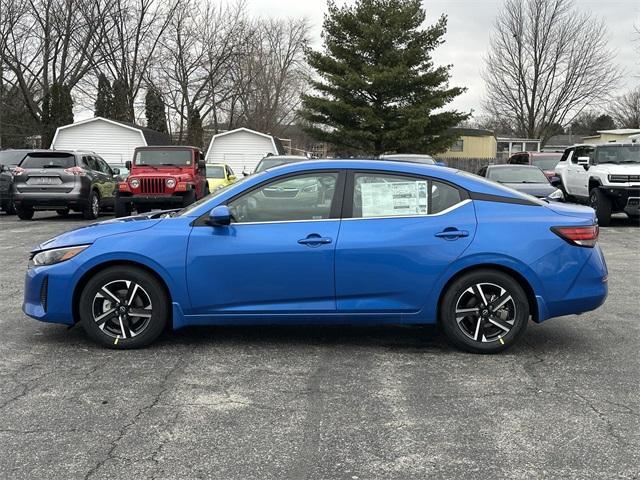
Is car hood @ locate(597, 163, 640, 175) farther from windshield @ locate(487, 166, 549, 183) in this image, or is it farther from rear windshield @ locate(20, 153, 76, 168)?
rear windshield @ locate(20, 153, 76, 168)

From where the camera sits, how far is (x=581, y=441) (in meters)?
3.52

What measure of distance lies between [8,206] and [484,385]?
1622 cm

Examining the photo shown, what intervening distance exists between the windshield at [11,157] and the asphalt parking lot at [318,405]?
47.2 ft

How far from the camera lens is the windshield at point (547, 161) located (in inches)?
916

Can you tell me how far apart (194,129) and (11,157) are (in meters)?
29.5

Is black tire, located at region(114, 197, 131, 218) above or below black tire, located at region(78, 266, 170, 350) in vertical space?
above

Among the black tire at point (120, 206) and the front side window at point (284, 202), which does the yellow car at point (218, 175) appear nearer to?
the black tire at point (120, 206)

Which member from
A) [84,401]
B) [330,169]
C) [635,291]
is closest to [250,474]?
[84,401]

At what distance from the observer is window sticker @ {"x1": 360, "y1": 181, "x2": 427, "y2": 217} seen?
5043 mm

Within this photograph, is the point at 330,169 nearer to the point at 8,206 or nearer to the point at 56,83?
the point at 8,206

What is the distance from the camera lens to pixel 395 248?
16.0 ft

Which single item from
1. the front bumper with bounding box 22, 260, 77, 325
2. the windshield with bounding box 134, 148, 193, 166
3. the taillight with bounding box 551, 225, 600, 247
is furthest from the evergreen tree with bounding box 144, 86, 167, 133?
the taillight with bounding box 551, 225, 600, 247

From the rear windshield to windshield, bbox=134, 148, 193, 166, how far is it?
1.63m

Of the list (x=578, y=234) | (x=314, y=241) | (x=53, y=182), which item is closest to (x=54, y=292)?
(x=314, y=241)
